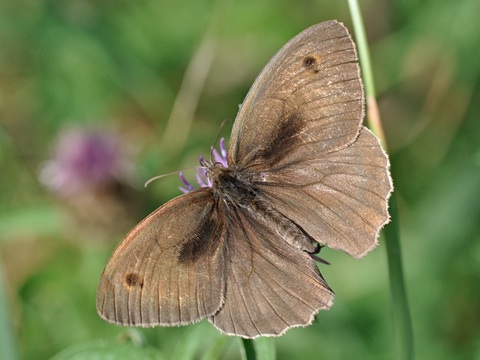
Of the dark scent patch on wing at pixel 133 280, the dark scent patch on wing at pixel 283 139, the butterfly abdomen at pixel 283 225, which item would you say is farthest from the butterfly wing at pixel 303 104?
the dark scent patch on wing at pixel 133 280

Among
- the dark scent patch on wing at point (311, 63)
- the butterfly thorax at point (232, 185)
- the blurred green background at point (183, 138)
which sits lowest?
the blurred green background at point (183, 138)

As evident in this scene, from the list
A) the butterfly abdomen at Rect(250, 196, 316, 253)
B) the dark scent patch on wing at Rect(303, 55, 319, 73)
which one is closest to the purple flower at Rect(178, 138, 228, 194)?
the butterfly abdomen at Rect(250, 196, 316, 253)

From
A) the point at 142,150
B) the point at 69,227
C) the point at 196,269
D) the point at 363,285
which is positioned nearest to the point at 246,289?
the point at 196,269

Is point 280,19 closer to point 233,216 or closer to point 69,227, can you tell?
point 69,227

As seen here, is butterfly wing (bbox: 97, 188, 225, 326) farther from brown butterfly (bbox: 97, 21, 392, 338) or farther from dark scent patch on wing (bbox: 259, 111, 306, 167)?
dark scent patch on wing (bbox: 259, 111, 306, 167)

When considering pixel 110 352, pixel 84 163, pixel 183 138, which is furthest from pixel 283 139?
pixel 84 163

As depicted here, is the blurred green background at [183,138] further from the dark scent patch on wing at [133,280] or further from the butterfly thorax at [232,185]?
the dark scent patch on wing at [133,280]
